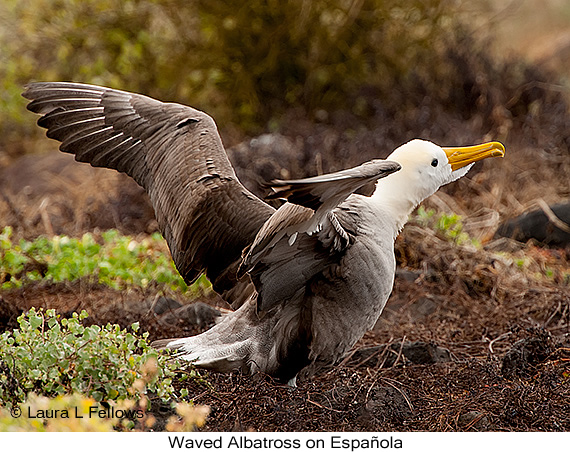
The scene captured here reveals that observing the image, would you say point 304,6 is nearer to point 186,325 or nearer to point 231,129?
point 231,129

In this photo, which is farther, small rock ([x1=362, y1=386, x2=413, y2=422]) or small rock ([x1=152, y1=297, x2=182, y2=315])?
small rock ([x1=152, y1=297, x2=182, y2=315])

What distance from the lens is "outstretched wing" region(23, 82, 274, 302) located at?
399cm

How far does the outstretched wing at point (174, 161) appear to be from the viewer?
399 centimetres

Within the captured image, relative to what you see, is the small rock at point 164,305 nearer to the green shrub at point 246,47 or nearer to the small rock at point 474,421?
the small rock at point 474,421

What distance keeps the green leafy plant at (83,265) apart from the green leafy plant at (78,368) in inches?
96.2

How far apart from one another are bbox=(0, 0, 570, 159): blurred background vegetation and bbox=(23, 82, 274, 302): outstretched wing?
603 centimetres

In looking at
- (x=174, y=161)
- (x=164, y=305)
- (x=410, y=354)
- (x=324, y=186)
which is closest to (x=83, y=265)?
(x=164, y=305)

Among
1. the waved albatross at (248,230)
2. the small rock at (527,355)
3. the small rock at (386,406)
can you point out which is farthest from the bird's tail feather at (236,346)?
the small rock at (527,355)

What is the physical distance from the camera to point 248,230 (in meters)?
3.99

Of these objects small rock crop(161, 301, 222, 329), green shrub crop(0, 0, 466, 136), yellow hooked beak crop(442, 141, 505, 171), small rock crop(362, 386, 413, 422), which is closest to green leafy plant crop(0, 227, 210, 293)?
small rock crop(161, 301, 222, 329)

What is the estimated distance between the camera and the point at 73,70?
11.0 metres

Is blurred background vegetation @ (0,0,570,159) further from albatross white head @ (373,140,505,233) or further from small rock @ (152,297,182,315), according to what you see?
albatross white head @ (373,140,505,233)

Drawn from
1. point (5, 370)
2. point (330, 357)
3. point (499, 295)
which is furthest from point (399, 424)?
point (499, 295)

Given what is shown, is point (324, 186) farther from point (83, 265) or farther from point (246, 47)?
point (246, 47)
